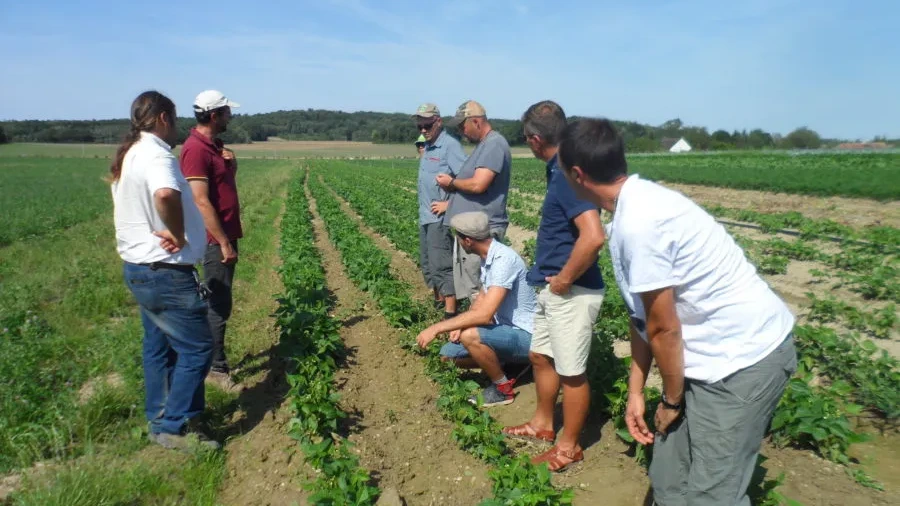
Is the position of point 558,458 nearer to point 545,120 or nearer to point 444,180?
point 545,120

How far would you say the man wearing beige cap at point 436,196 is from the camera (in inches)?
210

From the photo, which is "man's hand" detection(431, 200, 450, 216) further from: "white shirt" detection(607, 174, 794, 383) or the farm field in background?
"white shirt" detection(607, 174, 794, 383)

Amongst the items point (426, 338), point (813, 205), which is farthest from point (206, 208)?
point (813, 205)

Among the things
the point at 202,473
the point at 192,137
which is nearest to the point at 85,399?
the point at 202,473

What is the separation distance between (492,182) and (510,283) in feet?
3.43

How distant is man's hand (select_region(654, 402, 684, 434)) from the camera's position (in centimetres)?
218

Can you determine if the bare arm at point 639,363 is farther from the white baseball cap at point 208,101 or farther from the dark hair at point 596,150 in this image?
the white baseball cap at point 208,101

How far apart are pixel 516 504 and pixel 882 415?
8.53 feet

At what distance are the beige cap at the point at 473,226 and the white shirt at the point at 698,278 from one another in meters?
1.83

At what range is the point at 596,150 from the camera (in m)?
2.05

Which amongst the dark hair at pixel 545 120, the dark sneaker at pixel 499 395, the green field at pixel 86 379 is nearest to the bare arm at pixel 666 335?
the dark hair at pixel 545 120

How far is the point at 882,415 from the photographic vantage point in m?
3.72

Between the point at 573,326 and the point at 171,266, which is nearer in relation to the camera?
the point at 573,326

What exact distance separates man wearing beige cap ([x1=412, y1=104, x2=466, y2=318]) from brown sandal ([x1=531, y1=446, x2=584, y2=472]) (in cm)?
226
